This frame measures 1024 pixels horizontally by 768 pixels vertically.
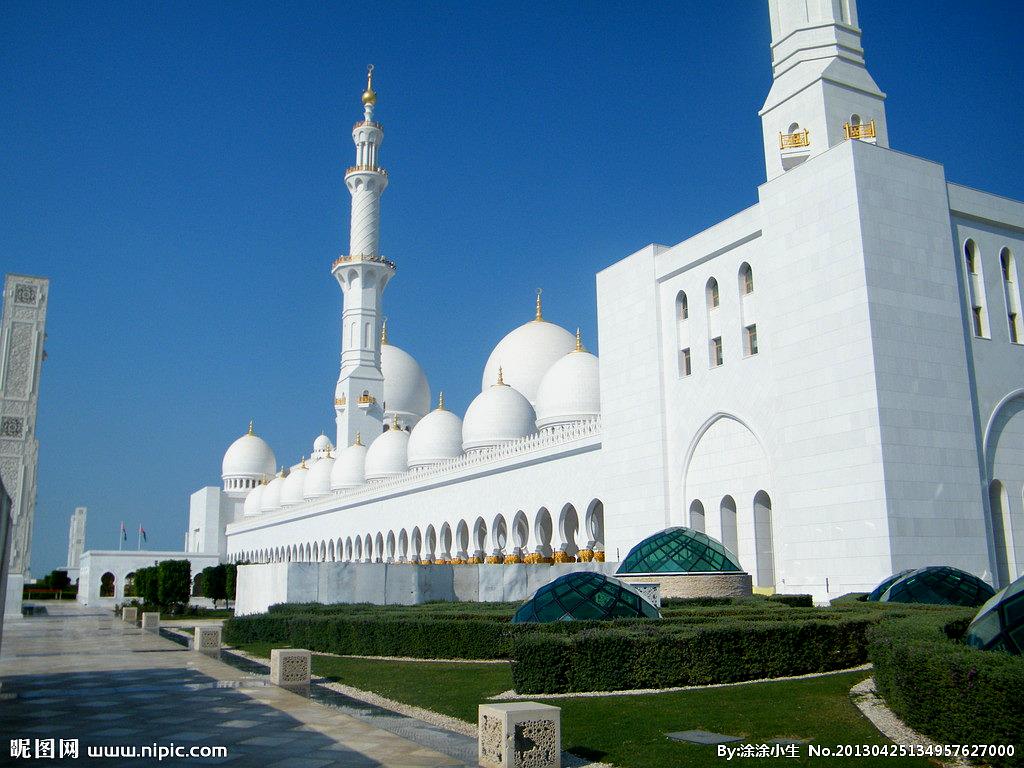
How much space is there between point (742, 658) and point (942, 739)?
4043 millimetres

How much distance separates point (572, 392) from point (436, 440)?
9.68 m

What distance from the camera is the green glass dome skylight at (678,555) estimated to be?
19.0m

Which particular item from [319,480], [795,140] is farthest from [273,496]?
[795,140]

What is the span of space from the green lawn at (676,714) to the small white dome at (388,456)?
112ft

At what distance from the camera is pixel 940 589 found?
15406 millimetres

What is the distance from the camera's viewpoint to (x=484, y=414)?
3959 cm

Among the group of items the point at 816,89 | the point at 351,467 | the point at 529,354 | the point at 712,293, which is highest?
the point at 816,89

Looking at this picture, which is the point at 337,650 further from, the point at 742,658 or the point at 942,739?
the point at 942,739

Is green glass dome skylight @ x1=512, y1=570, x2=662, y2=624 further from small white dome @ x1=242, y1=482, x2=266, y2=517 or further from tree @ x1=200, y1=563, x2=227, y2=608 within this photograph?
small white dome @ x1=242, y1=482, x2=266, y2=517

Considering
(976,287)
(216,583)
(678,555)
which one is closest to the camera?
(678,555)

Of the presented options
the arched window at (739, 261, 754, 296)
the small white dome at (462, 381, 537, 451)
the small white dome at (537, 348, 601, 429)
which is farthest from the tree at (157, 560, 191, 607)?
the arched window at (739, 261, 754, 296)

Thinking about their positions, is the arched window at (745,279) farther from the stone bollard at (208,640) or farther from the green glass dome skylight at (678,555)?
the stone bollard at (208,640)

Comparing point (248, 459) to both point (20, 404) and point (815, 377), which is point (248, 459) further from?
point (815, 377)

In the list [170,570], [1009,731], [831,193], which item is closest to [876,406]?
[831,193]
